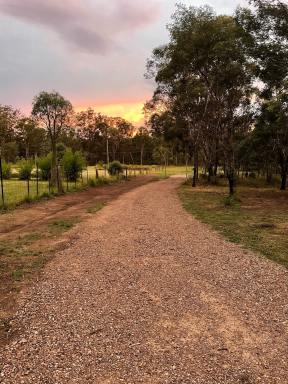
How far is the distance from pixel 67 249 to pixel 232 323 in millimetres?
5742

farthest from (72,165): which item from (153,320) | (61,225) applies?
(153,320)

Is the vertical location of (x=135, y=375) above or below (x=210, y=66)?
below

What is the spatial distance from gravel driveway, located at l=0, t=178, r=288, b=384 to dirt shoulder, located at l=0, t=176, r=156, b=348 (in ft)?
0.94

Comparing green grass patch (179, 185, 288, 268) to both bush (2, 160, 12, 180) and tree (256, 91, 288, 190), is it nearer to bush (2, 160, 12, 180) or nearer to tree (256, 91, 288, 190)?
tree (256, 91, 288, 190)

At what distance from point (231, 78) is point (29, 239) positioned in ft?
64.5

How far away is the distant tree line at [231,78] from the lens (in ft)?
80.1

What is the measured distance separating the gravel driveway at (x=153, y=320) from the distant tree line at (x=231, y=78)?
522 inches

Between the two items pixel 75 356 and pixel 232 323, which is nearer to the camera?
pixel 75 356

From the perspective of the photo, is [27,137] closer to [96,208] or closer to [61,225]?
[96,208]

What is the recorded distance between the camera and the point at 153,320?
626cm

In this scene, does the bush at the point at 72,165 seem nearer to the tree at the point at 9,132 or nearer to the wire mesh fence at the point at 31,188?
the wire mesh fence at the point at 31,188

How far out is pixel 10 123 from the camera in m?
86.6

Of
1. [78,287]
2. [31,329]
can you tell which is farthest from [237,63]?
[31,329]

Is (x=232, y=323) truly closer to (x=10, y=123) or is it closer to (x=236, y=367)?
(x=236, y=367)
